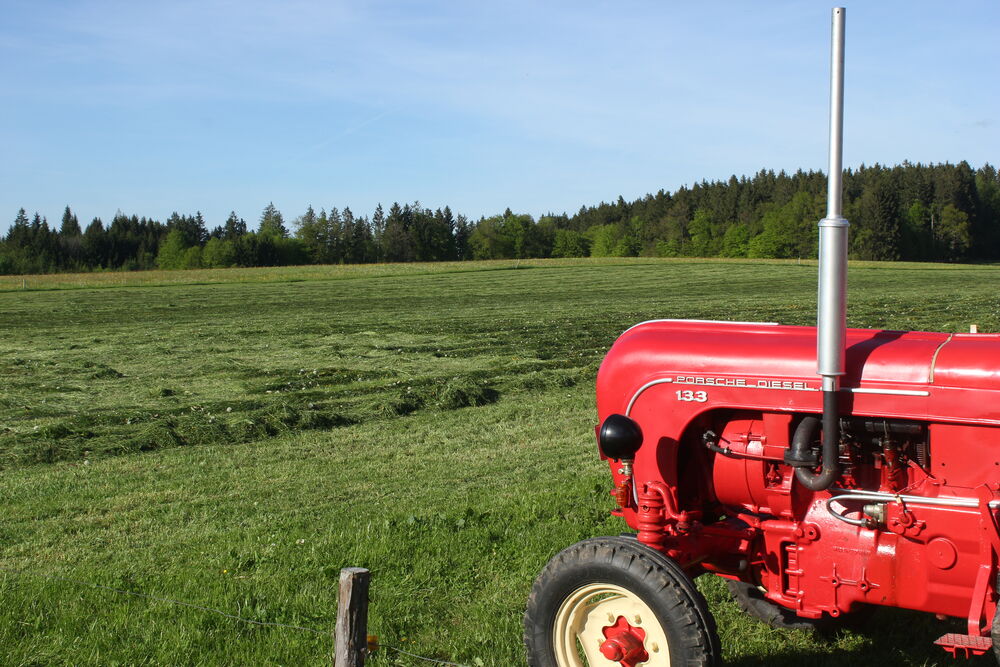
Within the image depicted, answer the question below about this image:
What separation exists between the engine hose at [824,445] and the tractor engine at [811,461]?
0.03ft

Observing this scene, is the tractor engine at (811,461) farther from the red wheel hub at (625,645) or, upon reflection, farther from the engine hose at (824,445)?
the red wheel hub at (625,645)

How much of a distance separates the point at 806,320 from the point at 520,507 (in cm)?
1835

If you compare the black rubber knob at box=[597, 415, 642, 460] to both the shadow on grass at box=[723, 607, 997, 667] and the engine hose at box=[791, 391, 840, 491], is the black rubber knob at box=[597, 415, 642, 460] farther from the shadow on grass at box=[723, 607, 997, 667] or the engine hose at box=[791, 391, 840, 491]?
the shadow on grass at box=[723, 607, 997, 667]

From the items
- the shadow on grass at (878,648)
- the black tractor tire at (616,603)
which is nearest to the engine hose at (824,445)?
the black tractor tire at (616,603)

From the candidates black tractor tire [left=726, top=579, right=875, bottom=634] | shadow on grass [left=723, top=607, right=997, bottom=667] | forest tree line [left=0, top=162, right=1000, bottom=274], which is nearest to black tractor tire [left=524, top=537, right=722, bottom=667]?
shadow on grass [left=723, top=607, right=997, bottom=667]

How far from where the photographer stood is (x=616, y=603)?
360 cm

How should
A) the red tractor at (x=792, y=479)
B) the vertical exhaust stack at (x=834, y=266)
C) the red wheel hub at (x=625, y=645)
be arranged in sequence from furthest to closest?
1. the red wheel hub at (x=625, y=645)
2. the red tractor at (x=792, y=479)
3. the vertical exhaust stack at (x=834, y=266)

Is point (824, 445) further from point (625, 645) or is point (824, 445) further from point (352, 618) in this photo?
point (352, 618)

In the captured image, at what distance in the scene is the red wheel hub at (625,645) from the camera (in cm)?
353

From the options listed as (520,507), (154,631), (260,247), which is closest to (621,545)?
(154,631)

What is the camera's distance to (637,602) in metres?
3.55

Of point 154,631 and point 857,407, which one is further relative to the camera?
point 154,631

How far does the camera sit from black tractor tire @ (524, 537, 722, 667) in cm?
337

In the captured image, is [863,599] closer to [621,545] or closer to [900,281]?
[621,545]
